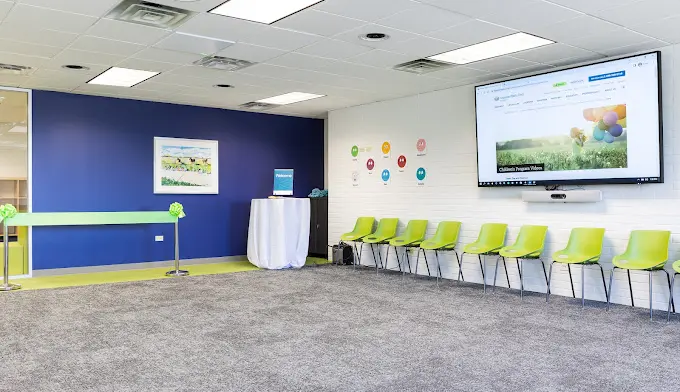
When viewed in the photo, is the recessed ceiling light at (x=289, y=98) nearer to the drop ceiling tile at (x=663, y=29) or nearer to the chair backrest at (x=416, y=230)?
the chair backrest at (x=416, y=230)

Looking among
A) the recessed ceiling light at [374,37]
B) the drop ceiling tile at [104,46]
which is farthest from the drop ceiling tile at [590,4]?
the drop ceiling tile at [104,46]

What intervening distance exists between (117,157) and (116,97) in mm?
962

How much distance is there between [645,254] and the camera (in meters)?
6.05

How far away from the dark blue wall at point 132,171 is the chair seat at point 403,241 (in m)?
3.39

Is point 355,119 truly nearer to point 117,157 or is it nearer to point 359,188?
point 359,188

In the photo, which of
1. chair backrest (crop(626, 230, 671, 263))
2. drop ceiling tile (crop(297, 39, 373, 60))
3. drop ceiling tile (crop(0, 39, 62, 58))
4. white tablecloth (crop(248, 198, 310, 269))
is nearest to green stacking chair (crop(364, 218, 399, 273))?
white tablecloth (crop(248, 198, 310, 269))

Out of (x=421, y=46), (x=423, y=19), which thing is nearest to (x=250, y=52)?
(x=421, y=46)

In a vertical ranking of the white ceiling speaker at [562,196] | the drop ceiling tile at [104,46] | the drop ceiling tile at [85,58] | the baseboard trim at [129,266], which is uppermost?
the drop ceiling tile at [85,58]

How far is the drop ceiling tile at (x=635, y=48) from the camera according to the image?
6.00m

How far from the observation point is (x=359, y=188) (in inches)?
395

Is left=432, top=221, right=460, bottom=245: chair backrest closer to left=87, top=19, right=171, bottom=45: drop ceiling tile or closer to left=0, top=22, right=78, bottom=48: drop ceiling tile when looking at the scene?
left=87, top=19, right=171, bottom=45: drop ceiling tile

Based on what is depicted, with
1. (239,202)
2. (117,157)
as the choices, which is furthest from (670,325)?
(117,157)

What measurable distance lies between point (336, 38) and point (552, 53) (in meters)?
2.47

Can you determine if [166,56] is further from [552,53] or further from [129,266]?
[552,53]
